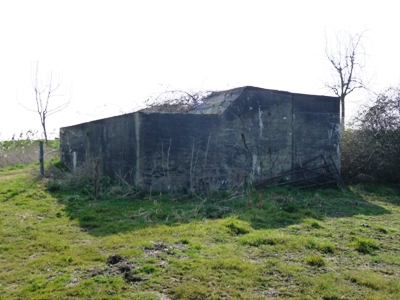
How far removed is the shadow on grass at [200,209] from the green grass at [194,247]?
27 mm

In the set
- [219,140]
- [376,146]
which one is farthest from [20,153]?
[376,146]

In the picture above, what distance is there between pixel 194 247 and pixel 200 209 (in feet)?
8.67

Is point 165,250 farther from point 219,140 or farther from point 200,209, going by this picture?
point 219,140

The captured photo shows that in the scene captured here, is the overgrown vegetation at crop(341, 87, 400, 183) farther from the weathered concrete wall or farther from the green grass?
the green grass

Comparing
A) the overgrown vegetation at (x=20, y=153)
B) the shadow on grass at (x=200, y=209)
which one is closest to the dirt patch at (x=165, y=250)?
the shadow on grass at (x=200, y=209)

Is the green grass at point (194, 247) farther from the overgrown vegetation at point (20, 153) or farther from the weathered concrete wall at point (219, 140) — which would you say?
the overgrown vegetation at point (20, 153)

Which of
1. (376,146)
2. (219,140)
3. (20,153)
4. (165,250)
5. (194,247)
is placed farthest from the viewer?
(20,153)

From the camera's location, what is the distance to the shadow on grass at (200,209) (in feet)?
25.0

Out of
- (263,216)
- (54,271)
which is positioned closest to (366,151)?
(263,216)

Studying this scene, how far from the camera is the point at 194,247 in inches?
235

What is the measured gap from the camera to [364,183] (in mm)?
13805

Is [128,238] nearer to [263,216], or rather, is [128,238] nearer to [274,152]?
[263,216]

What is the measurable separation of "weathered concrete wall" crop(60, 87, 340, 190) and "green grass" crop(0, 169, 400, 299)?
36.2 inches

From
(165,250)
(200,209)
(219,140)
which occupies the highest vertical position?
(219,140)
